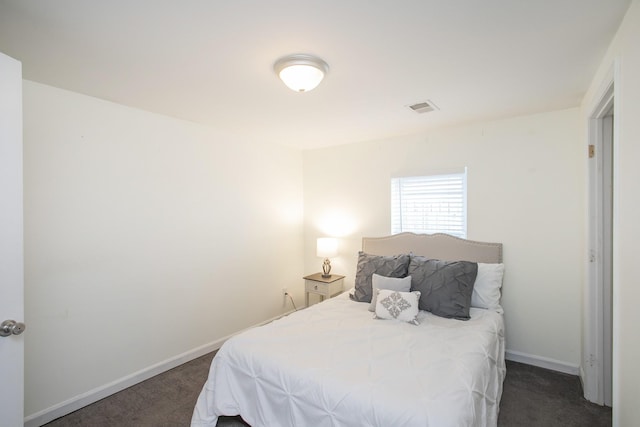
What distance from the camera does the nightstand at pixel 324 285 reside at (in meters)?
3.72

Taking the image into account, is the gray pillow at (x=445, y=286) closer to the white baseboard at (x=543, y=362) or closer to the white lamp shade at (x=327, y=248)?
the white baseboard at (x=543, y=362)

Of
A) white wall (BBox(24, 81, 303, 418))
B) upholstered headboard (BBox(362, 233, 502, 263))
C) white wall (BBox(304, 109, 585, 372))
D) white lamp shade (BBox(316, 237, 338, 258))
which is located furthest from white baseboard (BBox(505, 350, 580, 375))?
white wall (BBox(24, 81, 303, 418))

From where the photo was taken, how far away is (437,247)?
324 cm

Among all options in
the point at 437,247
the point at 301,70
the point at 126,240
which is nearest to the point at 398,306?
the point at 437,247

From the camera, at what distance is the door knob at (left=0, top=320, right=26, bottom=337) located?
1.37 metres

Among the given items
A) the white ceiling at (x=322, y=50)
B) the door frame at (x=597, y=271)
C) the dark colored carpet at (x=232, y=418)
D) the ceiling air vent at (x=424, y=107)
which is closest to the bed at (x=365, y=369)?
the dark colored carpet at (x=232, y=418)

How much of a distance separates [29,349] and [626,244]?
3.50 meters

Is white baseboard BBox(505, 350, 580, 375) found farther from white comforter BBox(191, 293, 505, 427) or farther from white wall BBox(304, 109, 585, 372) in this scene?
white comforter BBox(191, 293, 505, 427)

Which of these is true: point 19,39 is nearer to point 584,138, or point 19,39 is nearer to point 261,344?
point 261,344

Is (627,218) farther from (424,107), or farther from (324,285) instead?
(324,285)

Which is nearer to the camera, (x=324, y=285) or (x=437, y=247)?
(x=437, y=247)

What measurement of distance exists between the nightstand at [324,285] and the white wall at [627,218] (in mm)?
2552

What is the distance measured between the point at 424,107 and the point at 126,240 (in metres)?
2.72

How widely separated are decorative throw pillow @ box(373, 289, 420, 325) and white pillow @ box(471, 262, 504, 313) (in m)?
0.63
